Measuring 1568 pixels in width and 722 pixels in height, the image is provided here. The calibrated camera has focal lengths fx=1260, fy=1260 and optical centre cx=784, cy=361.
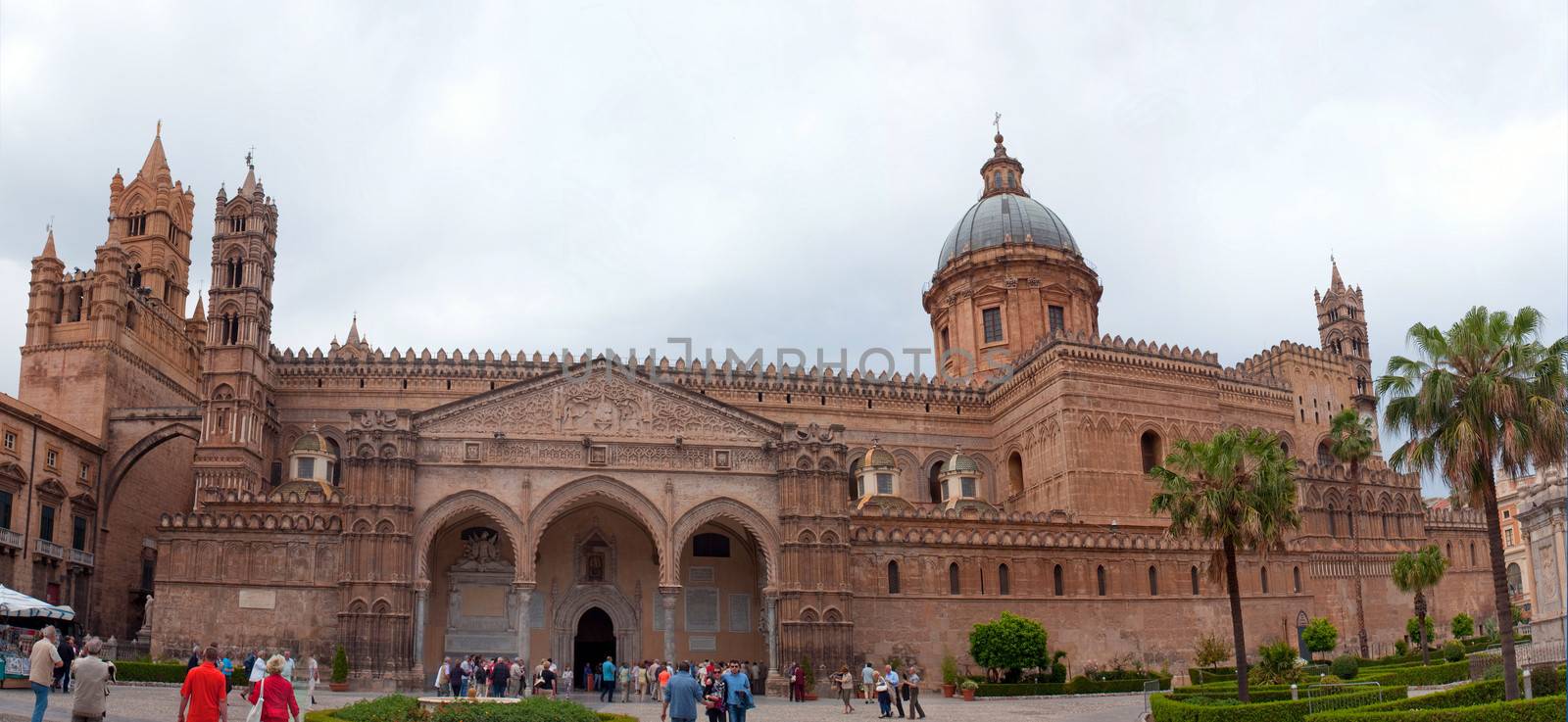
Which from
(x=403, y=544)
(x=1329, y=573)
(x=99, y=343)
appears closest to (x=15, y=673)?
(x=403, y=544)

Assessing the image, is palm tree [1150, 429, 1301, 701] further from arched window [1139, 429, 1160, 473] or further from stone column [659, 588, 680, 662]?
arched window [1139, 429, 1160, 473]

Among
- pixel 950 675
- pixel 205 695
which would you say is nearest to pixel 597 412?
pixel 950 675

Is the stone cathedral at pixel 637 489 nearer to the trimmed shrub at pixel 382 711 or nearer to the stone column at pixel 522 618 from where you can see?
the stone column at pixel 522 618

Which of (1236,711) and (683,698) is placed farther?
(1236,711)

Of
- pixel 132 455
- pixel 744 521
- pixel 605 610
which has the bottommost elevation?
pixel 605 610

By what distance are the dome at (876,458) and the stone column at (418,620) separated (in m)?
17.5

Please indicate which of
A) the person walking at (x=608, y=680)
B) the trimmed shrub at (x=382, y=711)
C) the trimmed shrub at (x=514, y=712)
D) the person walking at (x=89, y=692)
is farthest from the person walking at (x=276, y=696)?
the person walking at (x=608, y=680)

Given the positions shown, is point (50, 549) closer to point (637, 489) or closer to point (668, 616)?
point (637, 489)

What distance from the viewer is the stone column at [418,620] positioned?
36.8 meters

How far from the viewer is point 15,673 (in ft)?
93.3

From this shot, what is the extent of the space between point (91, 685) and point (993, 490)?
4411 centimetres

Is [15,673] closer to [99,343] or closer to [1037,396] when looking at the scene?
[99,343]

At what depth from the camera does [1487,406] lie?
24906 mm

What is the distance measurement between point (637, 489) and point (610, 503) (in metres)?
1.21
